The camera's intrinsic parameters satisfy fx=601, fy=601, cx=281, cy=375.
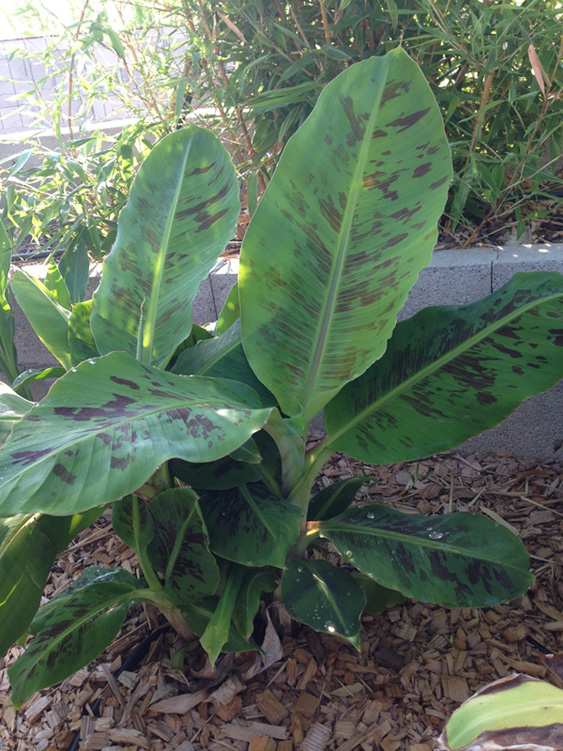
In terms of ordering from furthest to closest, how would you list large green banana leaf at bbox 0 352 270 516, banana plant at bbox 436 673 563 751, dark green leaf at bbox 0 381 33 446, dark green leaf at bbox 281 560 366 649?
1. dark green leaf at bbox 281 560 366 649
2. dark green leaf at bbox 0 381 33 446
3. large green banana leaf at bbox 0 352 270 516
4. banana plant at bbox 436 673 563 751

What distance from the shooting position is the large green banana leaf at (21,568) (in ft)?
3.17

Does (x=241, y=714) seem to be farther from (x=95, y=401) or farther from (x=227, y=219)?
(x=227, y=219)

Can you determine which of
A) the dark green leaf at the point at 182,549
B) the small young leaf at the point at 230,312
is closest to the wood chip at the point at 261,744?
the dark green leaf at the point at 182,549

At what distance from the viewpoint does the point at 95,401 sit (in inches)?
30.3

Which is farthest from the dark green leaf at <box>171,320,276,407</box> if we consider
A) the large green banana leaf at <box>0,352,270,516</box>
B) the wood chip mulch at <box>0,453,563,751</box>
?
the wood chip mulch at <box>0,453,563,751</box>

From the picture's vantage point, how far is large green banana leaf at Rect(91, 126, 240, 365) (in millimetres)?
1040

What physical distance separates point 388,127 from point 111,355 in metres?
0.51

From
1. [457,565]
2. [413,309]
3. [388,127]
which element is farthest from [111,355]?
[413,309]

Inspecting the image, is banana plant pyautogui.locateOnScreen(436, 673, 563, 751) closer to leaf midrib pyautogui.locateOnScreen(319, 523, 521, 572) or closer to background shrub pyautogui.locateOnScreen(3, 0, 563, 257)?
leaf midrib pyautogui.locateOnScreen(319, 523, 521, 572)

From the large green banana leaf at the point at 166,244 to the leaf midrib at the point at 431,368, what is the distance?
34cm

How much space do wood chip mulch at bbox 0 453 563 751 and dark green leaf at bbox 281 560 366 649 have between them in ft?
0.65

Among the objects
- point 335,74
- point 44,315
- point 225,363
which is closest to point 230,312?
point 225,363

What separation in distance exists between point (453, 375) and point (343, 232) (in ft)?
1.07

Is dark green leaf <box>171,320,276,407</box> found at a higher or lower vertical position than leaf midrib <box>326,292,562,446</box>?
higher
